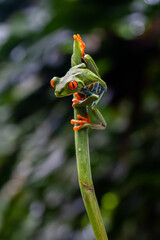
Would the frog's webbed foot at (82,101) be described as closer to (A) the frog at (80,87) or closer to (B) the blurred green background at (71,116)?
(A) the frog at (80,87)

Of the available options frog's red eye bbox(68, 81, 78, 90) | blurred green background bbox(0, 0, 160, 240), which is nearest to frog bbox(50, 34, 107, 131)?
frog's red eye bbox(68, 81, 78, 90)

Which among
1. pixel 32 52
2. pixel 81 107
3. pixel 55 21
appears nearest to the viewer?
pixel 81 107

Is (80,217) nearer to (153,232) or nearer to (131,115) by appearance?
(153,232)

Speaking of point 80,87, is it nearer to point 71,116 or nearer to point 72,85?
point 72,85

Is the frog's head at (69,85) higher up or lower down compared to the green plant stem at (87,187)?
higher up

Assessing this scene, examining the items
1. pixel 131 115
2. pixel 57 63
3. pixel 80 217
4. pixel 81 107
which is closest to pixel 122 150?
pixel 131 115

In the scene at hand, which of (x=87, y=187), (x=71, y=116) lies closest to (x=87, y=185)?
(x=87, y=187)

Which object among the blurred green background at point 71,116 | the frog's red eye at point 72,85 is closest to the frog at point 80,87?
the frog's red eye at point 72,85

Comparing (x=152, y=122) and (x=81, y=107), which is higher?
(x=81, y=107)
